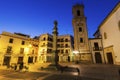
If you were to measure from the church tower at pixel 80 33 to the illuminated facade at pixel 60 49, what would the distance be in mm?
12350

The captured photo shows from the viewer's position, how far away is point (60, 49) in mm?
39406

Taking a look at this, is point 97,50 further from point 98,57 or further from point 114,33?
point 114,33

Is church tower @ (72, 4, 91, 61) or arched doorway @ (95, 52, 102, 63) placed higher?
church tower @ (72, 4, 91, 61)

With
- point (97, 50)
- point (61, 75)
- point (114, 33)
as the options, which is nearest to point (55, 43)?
point (61, 75)

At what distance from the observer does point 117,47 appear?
→ 695 inches

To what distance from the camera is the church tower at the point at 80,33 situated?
2472 centimetres

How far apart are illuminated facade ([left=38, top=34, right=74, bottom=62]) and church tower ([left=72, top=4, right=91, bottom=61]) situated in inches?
486

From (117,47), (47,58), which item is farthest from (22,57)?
(117,47)

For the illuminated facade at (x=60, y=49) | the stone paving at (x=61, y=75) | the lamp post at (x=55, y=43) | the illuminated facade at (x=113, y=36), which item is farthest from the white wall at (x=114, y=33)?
the illuminated facade at (x=60, y=49)

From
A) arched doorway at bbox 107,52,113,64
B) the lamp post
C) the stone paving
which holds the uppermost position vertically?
the lamp post

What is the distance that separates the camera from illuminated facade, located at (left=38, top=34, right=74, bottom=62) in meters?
36.8

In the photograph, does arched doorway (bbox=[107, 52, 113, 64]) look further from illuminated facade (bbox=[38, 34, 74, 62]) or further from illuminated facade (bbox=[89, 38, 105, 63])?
illuminated facade (bbox=[38, 34, 74, 62])

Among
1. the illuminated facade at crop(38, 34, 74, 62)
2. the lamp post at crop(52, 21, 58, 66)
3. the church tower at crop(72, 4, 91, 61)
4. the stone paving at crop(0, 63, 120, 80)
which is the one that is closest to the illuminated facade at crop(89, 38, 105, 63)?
the church tower at crop(72, 4, 91, 61)

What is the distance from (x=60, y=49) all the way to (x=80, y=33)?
1501cm
